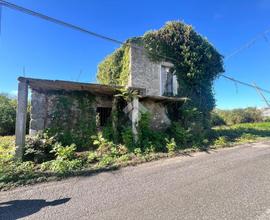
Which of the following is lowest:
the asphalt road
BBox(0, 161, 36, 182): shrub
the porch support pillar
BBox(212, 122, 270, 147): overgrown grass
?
the asphalt road

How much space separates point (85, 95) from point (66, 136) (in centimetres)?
211

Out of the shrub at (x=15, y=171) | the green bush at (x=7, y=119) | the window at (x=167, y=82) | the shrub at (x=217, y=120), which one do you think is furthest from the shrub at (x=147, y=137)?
the shrub at (x=217, y=120)

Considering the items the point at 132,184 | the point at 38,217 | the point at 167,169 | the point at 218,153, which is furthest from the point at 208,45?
the point at 38,217

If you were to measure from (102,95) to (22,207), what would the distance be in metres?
6.30

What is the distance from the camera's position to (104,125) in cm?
934

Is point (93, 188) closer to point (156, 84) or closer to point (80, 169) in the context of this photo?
point (80, 169)

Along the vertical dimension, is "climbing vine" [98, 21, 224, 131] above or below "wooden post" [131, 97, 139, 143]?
above

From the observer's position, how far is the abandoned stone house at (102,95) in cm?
660

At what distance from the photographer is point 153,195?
11.9 feet

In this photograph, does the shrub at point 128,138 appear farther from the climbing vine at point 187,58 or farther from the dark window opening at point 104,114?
the climbing vine at point 187,58

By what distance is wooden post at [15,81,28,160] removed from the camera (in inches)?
244

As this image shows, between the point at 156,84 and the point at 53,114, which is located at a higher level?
the point at 156,84

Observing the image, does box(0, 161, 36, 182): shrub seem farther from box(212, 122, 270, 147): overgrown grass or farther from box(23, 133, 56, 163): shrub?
box(212, 122, 270, 147): overgrown grass

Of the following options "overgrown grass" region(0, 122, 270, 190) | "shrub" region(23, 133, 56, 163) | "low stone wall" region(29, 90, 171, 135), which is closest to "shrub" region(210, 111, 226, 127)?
"low stone wall" region(29, 90, 171, 135)
